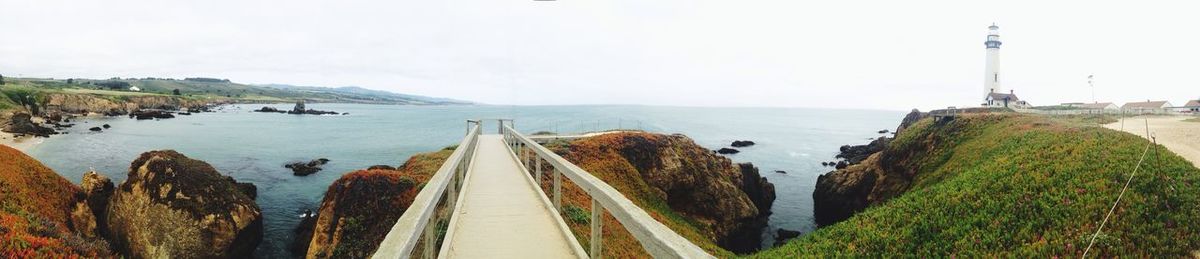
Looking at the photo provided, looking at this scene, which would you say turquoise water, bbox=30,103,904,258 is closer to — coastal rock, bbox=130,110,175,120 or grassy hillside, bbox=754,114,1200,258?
grassy hillside, bbox=754,114,1200,258

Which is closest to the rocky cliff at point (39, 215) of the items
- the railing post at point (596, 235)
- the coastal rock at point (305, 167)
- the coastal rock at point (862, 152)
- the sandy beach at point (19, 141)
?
the railing post at point (596, 235)

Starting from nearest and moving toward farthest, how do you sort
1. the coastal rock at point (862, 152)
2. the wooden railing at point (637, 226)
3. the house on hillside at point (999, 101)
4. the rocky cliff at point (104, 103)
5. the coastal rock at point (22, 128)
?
1. the wooden railing at point (637, 226)
2. the coastal rock at point (22, 128)
3. the coastal rock at point (862, 152)
4. the house on hillside at point (999, 101)
5. the rocky cliff at point (104, 103)

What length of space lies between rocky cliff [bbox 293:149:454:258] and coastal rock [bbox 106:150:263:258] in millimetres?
3489

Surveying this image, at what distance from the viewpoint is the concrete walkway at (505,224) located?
5070mm

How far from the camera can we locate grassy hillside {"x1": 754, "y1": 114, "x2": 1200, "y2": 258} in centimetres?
760

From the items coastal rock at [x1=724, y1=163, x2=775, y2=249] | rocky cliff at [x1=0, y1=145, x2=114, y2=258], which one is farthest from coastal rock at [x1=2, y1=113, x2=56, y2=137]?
coastal rock at [x1=724, y1=163, x2=775, y2=249]

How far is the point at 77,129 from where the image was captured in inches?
2263

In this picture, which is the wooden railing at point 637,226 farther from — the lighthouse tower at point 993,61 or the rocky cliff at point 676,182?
the lighthouse tower at point 993,61

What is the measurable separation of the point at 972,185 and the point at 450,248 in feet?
41.4

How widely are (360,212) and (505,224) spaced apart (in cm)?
1008

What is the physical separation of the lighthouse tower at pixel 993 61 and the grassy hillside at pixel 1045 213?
187ft

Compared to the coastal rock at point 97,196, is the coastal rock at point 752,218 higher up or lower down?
lower down

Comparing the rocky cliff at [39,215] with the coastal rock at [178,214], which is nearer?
the rocky cliff at [39,215]

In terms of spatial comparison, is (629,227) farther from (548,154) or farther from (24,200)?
(24,200)
